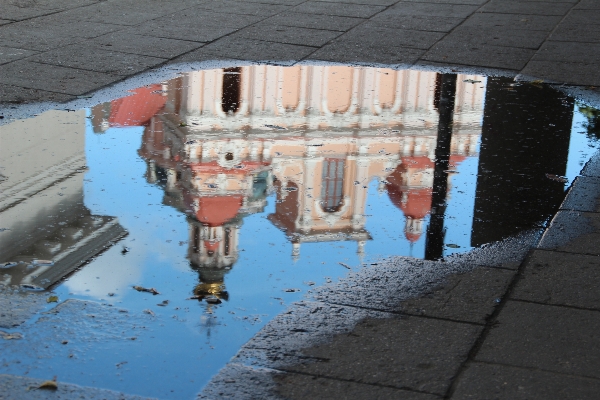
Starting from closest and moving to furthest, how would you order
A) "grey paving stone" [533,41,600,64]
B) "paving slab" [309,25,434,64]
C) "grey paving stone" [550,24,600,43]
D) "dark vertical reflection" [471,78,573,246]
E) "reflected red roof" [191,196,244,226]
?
"reflected red roof" [191,196,244,226] → "dark vertical reflection" [471,78,573,246] → "paving slab" [309,25,434,64] → "grey paving stone" [533,41,600,64] → "grey paving stone" [550,24,600,43]

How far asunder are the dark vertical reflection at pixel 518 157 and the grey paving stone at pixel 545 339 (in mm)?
1100

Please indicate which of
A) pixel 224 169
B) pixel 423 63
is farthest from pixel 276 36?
pixel 224 169

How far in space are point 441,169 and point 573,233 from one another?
4.93 feet

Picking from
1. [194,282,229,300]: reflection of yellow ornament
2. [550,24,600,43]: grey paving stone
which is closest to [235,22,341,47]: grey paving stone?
[550,24,600,43]: grey paving stone

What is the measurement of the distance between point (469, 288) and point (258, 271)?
1270mm

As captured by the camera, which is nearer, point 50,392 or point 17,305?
→ point 50,392

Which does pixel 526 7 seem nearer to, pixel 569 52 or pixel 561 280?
pixel 569 52

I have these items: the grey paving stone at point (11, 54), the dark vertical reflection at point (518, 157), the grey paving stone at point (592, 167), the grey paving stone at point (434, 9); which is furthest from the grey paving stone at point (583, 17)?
the grey paving stone at point (11, 54)

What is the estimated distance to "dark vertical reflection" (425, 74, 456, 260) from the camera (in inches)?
222

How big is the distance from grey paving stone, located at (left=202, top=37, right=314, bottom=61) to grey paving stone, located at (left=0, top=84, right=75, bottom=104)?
8.76 ft

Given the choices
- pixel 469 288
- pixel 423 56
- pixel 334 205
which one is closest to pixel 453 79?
pixel 423 56

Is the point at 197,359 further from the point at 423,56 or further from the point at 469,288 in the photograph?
the point at 423,56

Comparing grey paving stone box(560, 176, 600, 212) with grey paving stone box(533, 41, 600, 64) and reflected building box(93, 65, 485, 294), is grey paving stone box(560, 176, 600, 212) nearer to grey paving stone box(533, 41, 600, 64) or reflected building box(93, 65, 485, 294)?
reflected building box(93, 65, 485, 294)

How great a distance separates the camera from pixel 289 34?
1204 cm
